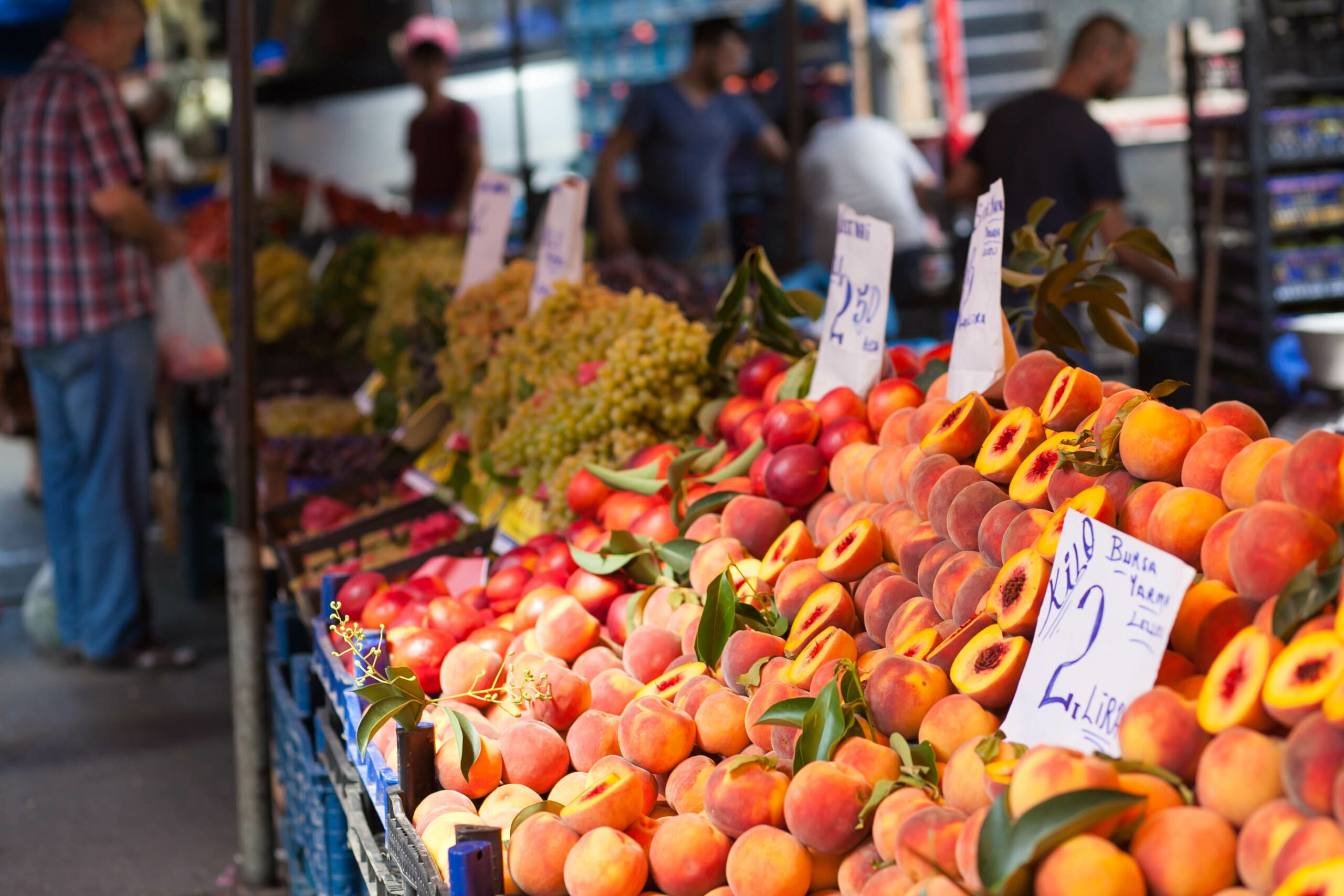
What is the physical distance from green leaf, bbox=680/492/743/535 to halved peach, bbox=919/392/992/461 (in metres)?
0.41

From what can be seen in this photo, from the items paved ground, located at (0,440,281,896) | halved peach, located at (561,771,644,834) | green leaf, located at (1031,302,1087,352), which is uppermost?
green leaf, located at (1031,302,1087,352)

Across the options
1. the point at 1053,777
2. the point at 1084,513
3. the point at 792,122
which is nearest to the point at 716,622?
the point at 1084,513

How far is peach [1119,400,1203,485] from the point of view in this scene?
1.22 m

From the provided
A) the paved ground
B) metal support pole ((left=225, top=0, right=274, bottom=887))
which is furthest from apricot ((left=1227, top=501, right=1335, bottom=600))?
the paved ground

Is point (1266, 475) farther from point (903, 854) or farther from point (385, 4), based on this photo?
point (385, 4)

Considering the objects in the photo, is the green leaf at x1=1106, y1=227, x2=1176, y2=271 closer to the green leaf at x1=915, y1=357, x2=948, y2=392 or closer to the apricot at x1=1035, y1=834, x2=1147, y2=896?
the green leaf at x1=915, y1=357, x2=948, y2=392

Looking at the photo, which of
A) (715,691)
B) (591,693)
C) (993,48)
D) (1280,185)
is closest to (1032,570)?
(715,691)

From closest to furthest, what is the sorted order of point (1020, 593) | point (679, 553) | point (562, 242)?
1. point (1020, 593)
2. point (679, 553)
3. point (562, 242)

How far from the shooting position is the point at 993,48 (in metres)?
10.3

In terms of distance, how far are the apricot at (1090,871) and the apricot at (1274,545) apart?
266 millimetres

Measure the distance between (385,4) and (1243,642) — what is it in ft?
36.6

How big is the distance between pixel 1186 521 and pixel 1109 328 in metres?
0.81

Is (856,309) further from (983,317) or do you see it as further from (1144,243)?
(1144,243)

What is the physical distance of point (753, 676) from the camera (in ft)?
4.50
